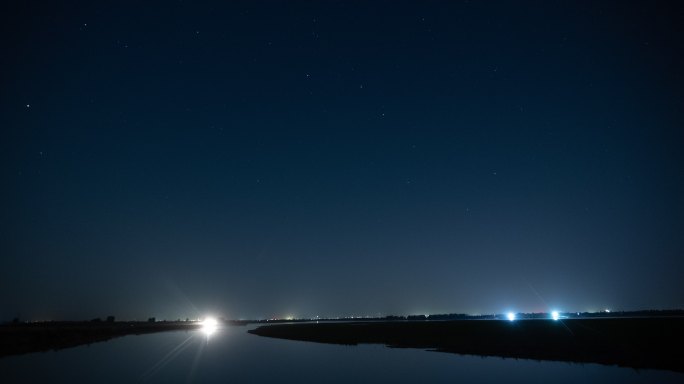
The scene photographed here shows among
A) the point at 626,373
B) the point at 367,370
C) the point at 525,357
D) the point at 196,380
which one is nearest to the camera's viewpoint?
the point at 626,373

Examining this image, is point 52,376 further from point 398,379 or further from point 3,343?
point 3,343

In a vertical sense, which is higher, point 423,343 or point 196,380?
point 423,343

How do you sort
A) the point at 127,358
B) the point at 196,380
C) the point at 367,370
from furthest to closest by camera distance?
the point at 127,358 < the point at 367,370 < the point at 196,380

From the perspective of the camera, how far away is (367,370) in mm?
32281

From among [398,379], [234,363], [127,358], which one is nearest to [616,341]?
[398,379]

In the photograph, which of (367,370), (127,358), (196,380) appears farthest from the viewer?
(127,358)

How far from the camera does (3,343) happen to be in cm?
5578

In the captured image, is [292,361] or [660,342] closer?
[660,342]

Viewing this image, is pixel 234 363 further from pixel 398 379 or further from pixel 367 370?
pixel 398 379

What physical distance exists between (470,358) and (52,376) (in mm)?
30257

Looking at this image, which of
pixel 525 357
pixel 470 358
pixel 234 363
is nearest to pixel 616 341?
pixel 525 357

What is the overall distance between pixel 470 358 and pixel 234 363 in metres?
19.4

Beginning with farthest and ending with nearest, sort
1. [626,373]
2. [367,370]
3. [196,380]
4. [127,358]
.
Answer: [127,358] < [367,370] < [196,380] < [626,373]

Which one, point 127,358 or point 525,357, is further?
point 127,358
